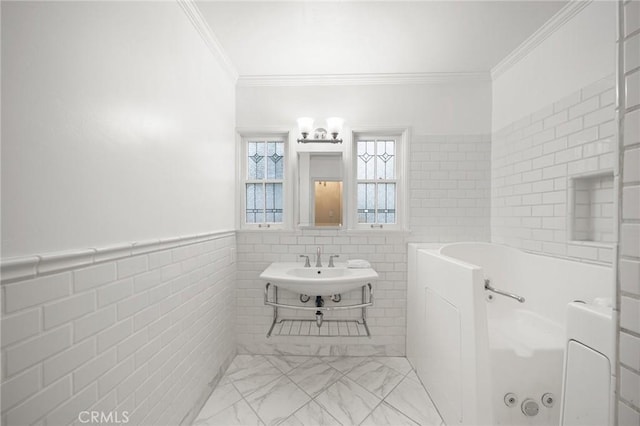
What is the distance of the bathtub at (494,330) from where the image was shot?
1322mm

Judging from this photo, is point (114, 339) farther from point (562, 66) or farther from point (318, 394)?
point (562, 66)

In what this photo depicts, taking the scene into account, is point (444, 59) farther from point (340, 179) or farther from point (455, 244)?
point (455, 244)

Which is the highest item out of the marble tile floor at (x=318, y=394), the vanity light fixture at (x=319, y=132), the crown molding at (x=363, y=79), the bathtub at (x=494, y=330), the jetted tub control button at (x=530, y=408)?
the crown molding at (x=363, y=79)

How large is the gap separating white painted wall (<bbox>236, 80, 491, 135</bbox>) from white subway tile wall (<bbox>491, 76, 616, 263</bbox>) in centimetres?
34

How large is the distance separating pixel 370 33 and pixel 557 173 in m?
1.52

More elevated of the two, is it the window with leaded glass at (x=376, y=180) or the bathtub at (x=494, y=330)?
the window with leaded glass at (x=376, y=180)

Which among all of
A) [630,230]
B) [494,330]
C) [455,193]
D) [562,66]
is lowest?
[494,330]

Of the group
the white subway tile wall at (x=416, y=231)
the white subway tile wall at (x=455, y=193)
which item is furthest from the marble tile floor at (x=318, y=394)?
the white subway tile wall at (x=455, y=193)

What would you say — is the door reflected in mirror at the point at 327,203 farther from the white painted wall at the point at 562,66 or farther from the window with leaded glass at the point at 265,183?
the white painted wall at the point at 562,66

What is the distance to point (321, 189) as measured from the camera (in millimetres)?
2420

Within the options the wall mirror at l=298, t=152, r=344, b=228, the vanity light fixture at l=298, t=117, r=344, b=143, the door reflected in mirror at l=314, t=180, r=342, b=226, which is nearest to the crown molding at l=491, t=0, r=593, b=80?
the vanity light fixture at l=298, t=117, r=344, b=143

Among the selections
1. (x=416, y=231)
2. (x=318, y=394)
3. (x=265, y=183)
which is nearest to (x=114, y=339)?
(x=318, y=394)

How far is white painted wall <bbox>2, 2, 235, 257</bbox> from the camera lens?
72 cm

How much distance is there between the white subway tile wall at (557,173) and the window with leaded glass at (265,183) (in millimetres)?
1894
